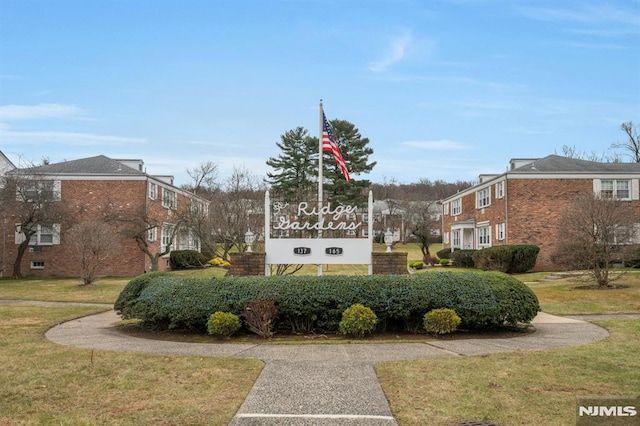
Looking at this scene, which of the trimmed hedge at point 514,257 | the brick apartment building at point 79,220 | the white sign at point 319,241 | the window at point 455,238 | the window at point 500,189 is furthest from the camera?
the window at point 455,238

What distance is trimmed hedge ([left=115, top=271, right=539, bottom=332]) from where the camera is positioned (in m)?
10.2

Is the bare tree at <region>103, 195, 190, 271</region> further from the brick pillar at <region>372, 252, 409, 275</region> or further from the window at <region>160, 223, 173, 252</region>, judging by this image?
the brick pillar at <region>372, 252, 409, 275</region>

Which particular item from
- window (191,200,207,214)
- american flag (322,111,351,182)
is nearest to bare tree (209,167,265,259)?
window (191,200,207,214)

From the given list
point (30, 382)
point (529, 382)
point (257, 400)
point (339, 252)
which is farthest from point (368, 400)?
point (339, 252)

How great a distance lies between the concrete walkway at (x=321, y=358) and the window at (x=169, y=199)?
71.5 feet

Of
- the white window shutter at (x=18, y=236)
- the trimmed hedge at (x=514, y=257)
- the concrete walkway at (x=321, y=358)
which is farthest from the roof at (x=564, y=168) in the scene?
the white window shutter at (x=18, y=236)

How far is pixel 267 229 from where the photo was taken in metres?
13.5

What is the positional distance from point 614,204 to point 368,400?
57.0ft

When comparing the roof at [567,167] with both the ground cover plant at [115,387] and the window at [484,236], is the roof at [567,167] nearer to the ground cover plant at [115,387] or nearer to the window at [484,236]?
the window at [484,236]

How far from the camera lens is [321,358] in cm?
792

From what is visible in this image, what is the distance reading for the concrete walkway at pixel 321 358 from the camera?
5141 mm

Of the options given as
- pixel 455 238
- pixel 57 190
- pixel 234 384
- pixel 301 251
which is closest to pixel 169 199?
pixel 57 190

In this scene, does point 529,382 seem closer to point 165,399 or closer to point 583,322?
point 165,399
